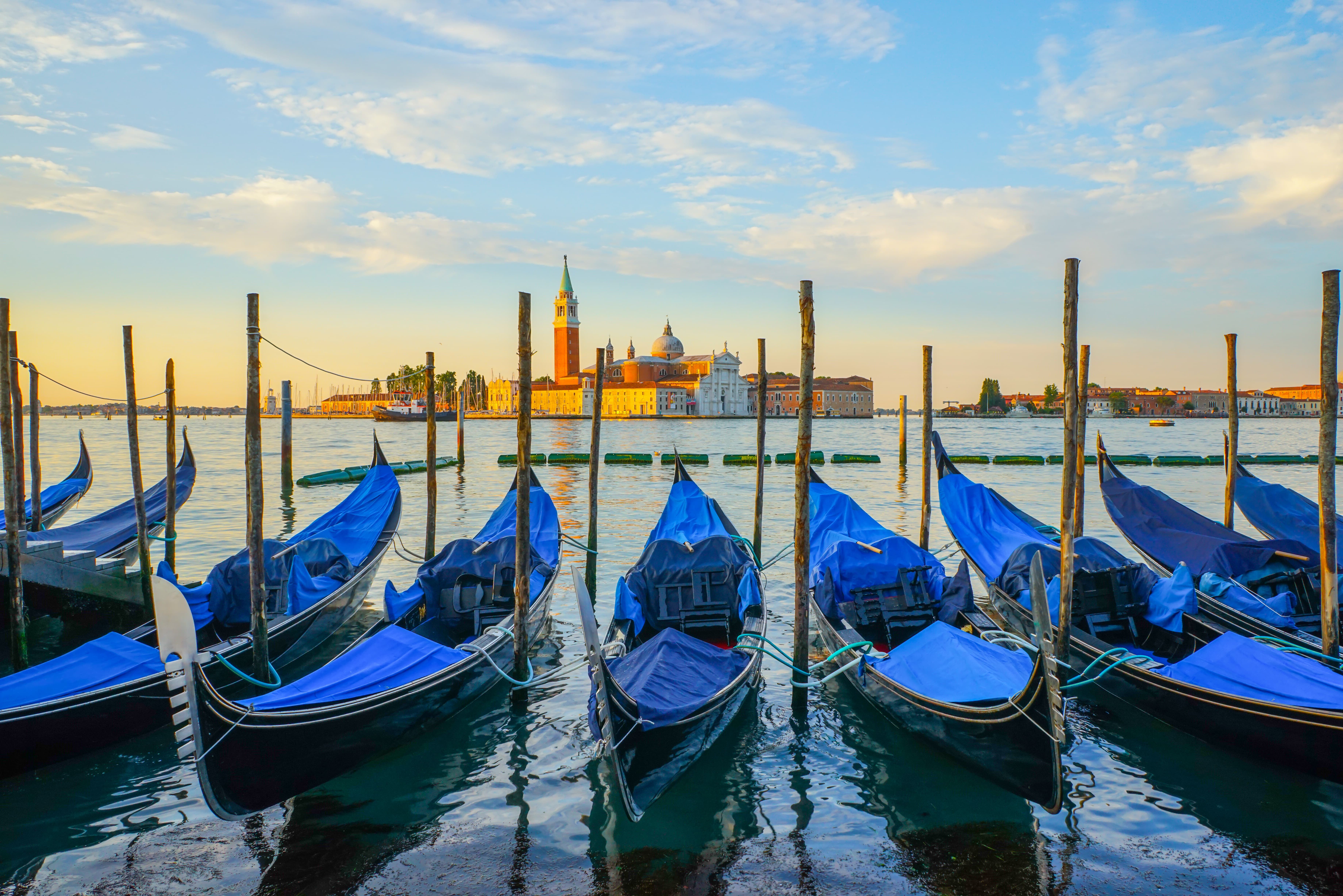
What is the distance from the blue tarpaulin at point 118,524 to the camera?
6828 mm

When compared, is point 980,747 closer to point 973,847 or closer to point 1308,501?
point 973,847

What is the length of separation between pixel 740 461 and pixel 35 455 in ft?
60.1

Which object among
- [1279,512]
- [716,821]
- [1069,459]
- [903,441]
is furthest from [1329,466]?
[903,441]

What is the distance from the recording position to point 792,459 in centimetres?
2417

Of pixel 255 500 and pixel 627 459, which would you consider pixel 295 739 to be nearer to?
pixel 255 500

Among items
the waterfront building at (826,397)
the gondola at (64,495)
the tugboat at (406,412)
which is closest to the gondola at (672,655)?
the gondola at (64,495)

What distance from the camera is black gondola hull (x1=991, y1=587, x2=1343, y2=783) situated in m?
3.30

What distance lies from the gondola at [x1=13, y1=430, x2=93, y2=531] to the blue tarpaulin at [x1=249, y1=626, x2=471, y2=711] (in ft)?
17.6

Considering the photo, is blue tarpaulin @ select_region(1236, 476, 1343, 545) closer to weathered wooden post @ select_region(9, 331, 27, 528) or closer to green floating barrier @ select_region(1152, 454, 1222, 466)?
weathered wooden post @ select_region(9, 331, 27, 528)

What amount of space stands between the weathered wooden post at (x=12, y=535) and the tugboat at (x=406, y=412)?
217ft

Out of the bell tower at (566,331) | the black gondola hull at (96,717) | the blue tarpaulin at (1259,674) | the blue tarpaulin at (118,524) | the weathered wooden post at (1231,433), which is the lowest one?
the black gondola hull at (96,717)

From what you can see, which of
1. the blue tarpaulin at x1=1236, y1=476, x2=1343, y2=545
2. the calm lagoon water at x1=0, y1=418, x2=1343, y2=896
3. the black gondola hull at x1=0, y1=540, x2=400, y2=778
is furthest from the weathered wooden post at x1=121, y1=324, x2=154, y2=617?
the blue tarpaulin at x1=1236, y1=476, x2=1343, y2=545

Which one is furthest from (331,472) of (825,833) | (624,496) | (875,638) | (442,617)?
(825,833)

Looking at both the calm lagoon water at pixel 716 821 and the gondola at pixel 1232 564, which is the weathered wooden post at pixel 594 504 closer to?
the calm lagoon water at pixel 716 821
